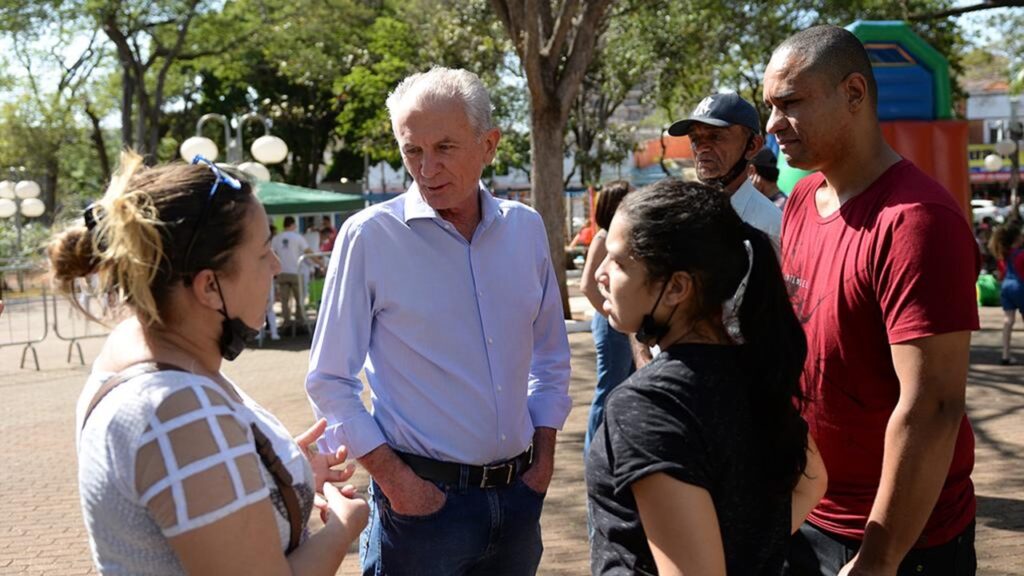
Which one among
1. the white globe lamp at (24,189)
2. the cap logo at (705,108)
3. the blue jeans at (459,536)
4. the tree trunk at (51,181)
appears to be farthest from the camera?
the tree trunk at (51,181)

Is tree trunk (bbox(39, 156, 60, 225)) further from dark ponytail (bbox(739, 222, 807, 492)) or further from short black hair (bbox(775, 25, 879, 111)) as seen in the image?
dark ponytail (bbox(739, 222, 807, 492))

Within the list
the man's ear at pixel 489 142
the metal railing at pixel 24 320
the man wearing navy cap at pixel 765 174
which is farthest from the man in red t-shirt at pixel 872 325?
the metal railing at pixel 24 320

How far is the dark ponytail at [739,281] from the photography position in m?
1.98

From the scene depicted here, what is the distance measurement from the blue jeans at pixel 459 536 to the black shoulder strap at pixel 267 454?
910 millimetres

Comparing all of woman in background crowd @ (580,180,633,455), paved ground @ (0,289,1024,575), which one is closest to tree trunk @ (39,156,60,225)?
paved ground @ (0,289,1024,575)

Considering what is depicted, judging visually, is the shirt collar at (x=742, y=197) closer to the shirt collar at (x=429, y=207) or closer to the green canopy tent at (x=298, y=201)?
the shirt collar at (x=429, y=207)

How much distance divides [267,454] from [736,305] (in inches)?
35.2

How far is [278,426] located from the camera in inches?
76.9

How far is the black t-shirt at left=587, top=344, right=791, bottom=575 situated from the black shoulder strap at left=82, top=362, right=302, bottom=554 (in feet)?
1.77

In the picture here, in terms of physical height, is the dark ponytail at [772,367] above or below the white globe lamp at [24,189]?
below

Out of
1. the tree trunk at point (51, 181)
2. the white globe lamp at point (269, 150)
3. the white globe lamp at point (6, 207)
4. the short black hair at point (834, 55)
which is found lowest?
the short black hair at point (834, 55)

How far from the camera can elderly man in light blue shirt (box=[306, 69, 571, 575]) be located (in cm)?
282

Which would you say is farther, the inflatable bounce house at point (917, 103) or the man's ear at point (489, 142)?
the inflatable bounce house at point (917, 103)

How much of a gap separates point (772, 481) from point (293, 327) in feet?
52.5
